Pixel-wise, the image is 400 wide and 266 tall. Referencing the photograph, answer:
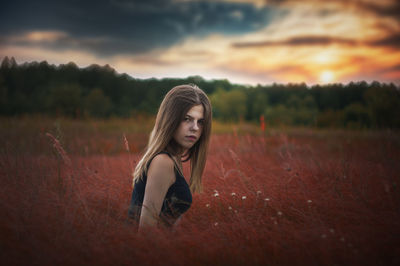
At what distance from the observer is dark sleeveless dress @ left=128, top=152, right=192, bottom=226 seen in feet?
6.43

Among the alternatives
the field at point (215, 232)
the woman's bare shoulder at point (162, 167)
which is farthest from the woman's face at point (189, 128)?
the field at point (215, 232)

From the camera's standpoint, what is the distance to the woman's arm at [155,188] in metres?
1.77

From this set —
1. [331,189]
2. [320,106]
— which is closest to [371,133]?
[331,189]

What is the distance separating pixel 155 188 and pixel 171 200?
27 cm

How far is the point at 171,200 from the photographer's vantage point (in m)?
1.96

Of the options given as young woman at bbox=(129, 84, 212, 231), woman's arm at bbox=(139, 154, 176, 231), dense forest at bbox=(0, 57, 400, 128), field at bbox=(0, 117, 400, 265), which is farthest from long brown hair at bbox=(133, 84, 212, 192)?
dense forest at bbox=(0, 57, 400, 128)

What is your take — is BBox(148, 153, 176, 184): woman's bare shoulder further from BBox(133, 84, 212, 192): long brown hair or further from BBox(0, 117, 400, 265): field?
BBox(0, 117, 400, 265): field

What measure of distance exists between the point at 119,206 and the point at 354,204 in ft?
10.7

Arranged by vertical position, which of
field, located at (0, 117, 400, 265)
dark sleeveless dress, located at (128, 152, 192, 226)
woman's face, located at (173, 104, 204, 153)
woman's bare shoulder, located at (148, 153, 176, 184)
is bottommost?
field, located at (0, 117, 400, 265)

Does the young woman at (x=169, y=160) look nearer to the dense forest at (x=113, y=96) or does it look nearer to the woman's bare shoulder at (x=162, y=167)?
the woman's bare shoulder at (x=162, y=167)

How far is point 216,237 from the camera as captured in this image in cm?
197

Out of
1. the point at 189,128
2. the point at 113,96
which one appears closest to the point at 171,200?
the point at 189,128

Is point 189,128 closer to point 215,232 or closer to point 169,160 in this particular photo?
point 169,160

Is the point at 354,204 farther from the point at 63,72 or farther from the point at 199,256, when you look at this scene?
the point at 63,72
